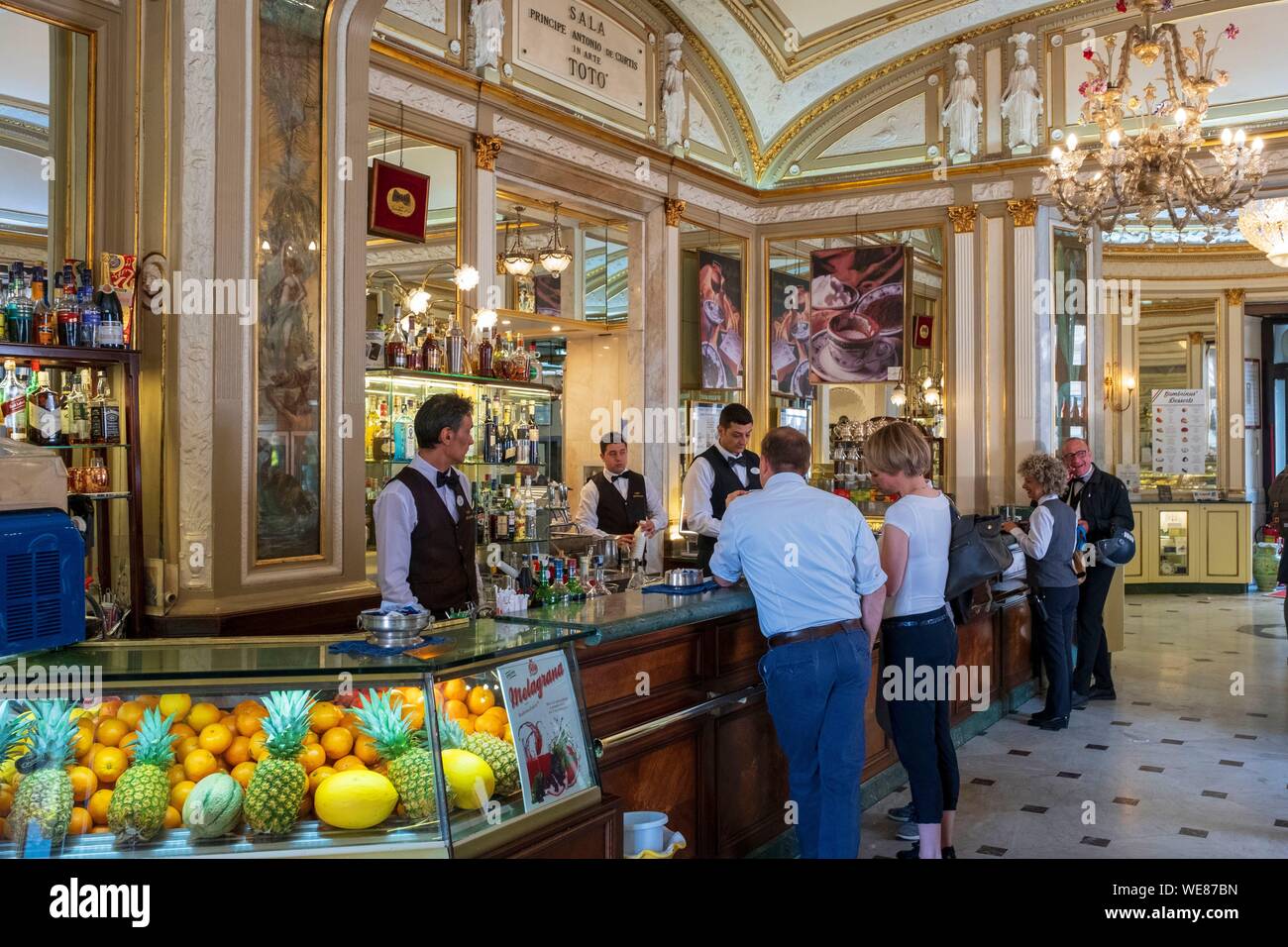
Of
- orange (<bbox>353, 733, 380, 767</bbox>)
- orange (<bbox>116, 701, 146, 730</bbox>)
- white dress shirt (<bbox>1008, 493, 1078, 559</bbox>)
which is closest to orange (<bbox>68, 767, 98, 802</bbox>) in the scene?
orange (<bbox>116, 701, 146, 730</bbox>)

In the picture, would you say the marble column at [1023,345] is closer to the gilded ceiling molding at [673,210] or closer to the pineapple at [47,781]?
the gilded ceiling molding at [673,210]

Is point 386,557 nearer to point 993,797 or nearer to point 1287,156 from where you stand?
point 993,797

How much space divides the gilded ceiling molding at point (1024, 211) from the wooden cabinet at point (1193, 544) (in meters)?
5.26

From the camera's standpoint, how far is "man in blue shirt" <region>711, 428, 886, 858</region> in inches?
131

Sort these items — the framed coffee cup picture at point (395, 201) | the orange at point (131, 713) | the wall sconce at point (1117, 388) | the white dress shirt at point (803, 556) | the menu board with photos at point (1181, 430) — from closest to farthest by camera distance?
the orange at point (131, 713)
the white dress shirt at point (803, 556)
the framed coffee cup picture at point (395, 201)
the menu board with photos at point (1181, 430)
the wall sconce at point (1117, 388)

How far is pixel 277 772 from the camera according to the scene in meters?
2.22

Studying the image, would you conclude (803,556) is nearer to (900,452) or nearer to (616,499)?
(900,452)

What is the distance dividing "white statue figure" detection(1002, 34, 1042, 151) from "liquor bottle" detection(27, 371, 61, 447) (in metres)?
8.13

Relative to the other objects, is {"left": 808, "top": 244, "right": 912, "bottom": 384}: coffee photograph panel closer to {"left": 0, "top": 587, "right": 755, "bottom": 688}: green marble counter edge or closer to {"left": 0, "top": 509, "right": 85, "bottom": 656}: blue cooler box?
{"left": 0, "top": 587, "right": 755, "bottom": 688}: green marble counter edge

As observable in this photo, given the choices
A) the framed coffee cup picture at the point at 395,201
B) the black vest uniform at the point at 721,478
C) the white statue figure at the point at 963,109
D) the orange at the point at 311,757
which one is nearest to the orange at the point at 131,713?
the orange at the point at 311,757

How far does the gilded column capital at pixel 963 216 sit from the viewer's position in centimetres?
956
